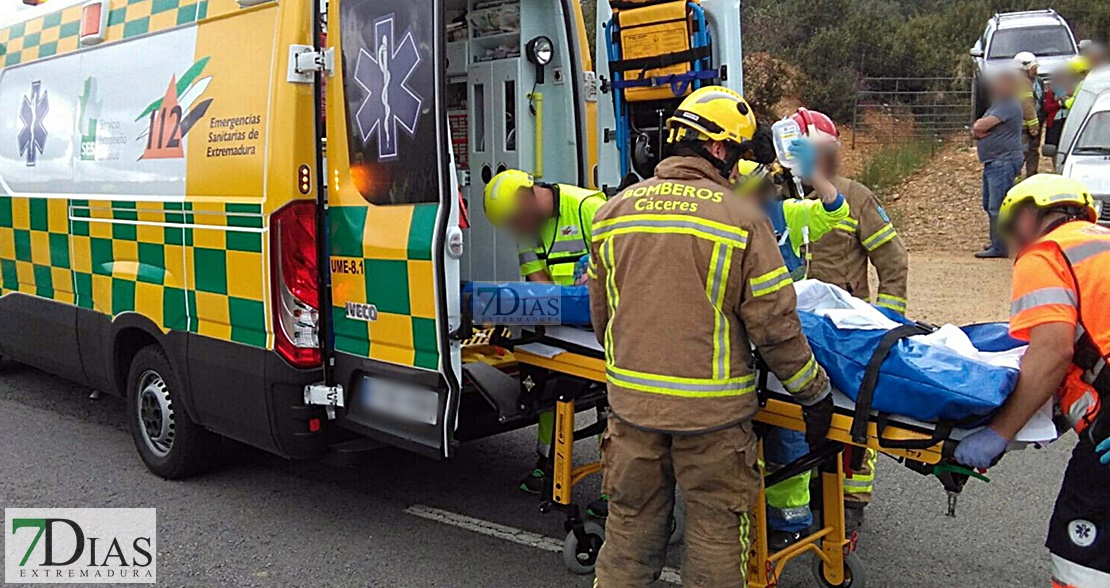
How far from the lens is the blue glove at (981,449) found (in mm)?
2650

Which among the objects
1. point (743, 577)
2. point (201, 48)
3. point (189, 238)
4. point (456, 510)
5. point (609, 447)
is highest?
point (201, 48)

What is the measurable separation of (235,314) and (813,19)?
22328 mm

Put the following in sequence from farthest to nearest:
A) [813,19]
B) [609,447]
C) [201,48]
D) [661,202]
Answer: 1. [813,19]
2. [201,48]
3. [609,447]
4. [661,202]

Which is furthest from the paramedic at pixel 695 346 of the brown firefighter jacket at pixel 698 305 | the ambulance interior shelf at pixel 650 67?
the ambulance interior shelf at pixel 650 67

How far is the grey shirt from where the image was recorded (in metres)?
10.0

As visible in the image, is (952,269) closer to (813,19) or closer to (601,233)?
(601,233)

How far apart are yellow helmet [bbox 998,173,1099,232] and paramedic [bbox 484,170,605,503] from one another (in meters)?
1.89

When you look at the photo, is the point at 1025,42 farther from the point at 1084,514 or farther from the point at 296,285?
the point at 1084,514

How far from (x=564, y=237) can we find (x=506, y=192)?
0.32 m

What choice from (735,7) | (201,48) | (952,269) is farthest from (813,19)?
(201,48)

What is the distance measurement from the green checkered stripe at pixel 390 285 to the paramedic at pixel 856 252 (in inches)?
66.9

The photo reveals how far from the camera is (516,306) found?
3.61m

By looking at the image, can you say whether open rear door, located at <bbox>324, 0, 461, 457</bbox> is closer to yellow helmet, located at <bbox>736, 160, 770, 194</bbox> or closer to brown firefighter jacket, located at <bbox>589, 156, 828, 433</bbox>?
brown firefighter jacket, located at <bbox>589, 156, 828, 433</bbox>

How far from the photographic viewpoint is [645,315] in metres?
2.85
